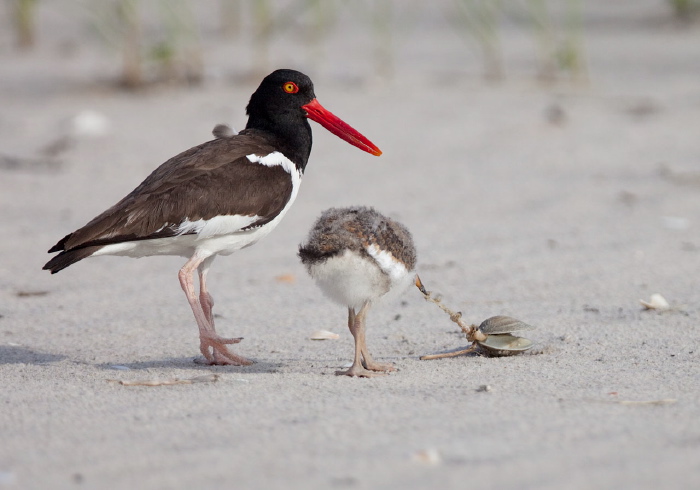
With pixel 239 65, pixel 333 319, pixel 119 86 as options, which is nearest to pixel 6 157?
pixel 119 86


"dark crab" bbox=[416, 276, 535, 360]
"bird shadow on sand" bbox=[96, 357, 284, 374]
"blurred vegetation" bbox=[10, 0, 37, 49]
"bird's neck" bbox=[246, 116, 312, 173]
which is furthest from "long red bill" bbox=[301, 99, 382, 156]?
"blurred vegetation" bbox=[10, 0, 37, 49]

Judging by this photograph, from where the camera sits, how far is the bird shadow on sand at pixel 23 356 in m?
4.34

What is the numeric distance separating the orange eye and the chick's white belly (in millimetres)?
1372

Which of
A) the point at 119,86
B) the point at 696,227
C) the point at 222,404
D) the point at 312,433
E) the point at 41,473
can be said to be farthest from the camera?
the point at 119,86

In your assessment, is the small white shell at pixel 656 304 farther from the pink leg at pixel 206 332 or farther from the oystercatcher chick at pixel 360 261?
the pink leg at pixel 206 332

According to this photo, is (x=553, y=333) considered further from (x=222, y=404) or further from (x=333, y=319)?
(x=222, y=404)

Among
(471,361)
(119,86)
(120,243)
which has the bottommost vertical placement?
(471,361)

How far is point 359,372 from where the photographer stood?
12.8ft

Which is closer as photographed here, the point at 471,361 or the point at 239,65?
the point at 471,361

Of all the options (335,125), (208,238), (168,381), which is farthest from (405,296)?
(168,381)

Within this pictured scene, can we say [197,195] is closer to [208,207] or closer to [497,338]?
[208,207]

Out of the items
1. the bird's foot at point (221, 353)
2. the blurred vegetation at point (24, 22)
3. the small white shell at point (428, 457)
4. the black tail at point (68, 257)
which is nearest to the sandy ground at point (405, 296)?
the small white shell at point (428, 457)

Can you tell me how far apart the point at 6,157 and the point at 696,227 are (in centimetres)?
585

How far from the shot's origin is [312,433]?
312 centimetres
